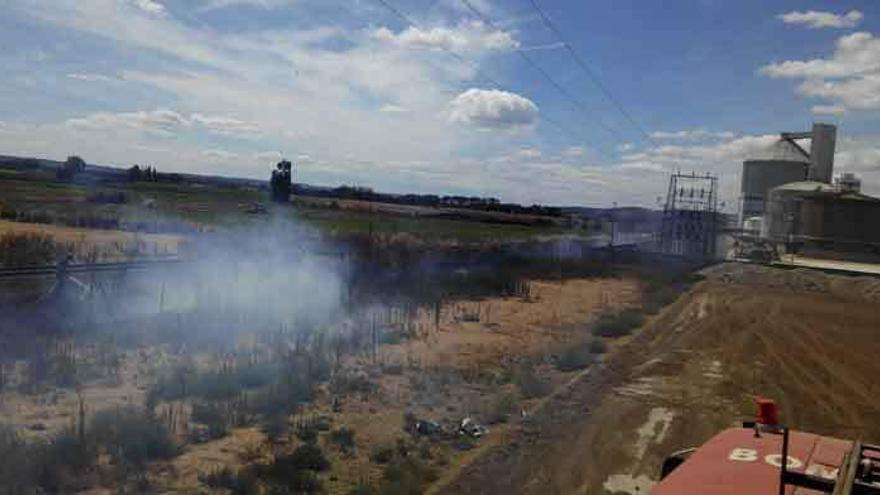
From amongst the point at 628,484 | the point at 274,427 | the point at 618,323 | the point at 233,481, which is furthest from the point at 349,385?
the point at 618,323

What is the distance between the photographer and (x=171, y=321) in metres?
16.5

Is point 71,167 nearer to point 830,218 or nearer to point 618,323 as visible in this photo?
point 618,323

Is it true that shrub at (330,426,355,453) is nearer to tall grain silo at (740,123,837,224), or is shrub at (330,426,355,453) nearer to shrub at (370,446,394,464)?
shrub at (370,446,394,464)

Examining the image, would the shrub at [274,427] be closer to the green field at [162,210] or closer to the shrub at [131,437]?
the shrub at [131,437]

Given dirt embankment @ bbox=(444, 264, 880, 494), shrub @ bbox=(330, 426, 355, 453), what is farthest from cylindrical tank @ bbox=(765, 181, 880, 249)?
shrub @ bbox=(330, 426, 355, 453)

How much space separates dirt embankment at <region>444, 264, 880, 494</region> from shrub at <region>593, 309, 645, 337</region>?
53 centimetres

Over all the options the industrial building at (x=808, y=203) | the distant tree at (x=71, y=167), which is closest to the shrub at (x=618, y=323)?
the distant tree at (x=71, y=167)

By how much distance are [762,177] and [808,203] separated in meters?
19.8

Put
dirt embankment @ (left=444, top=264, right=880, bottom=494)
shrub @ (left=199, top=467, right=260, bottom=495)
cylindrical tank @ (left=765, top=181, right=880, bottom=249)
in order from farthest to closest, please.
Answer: cylindrical tank @ (left=765, top=181, right=880, bottom=249)
dirt embankment @ (left=444, top=264, right=880, bottom=494)
shrub @ (left=199, top=467, right=260, bottom=495)

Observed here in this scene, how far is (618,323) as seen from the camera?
70.7 feet

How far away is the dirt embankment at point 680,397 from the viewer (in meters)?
9.02

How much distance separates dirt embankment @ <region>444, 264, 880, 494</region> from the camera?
9.02 metres

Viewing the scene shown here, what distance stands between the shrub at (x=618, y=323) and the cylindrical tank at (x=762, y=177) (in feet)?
190

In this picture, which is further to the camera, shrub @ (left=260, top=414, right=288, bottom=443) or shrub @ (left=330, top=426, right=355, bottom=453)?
shrub @ (left=260, top=414, right=288, bottom=443)
